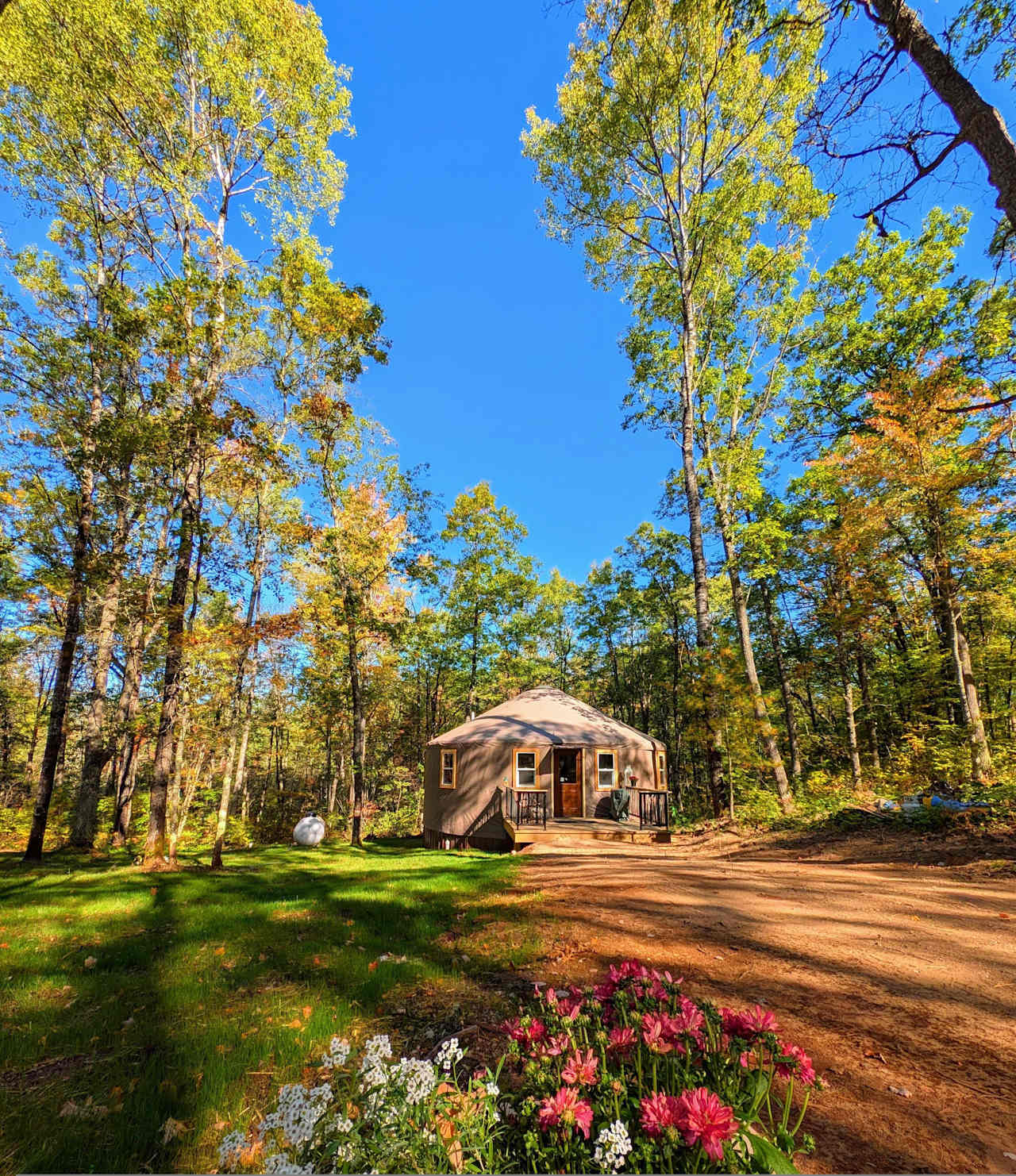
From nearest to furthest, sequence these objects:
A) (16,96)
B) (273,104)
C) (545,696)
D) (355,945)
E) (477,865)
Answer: (355,945), (477,865), (16,96), (273,104), (545,696)

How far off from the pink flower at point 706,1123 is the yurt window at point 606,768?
43.0ft

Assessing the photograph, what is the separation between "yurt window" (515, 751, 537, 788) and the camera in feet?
43.5

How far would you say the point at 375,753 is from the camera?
965 inches

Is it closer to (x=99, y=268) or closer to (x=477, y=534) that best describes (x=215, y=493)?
(x=99, y=268)

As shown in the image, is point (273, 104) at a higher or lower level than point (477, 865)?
higher

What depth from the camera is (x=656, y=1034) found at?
4.84 ft

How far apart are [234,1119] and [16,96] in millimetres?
14382

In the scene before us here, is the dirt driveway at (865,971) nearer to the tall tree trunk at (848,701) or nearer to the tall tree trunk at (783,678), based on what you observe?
the tall tree trunk at (848,701)

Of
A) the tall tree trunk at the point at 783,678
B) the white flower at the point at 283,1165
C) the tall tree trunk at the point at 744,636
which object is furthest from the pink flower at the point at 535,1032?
the tall tree trunk at the point at 783,678

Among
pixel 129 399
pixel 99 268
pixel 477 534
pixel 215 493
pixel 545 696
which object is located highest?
pixel 99 268

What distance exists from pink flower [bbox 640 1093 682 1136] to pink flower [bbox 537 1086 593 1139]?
5.8 inches

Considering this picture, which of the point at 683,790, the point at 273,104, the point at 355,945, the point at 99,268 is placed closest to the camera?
the point at 355,945

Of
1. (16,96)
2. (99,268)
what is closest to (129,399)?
(99,268)

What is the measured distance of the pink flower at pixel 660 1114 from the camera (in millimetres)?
1183
